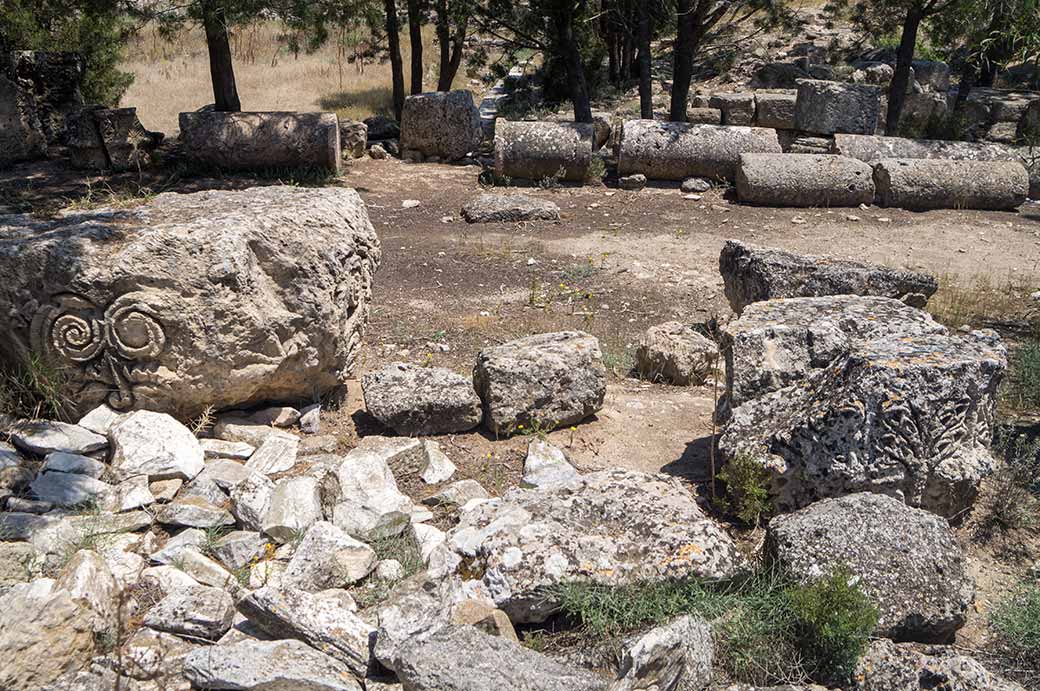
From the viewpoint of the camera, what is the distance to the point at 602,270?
971cm

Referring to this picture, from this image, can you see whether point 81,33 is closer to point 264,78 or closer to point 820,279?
point 264,78

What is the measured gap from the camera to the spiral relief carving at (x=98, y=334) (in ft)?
15.8

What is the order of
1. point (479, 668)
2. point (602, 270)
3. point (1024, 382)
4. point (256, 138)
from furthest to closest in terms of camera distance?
point (256, 138) < point (602, 270) < point (1024, 382) < point (479, 668)

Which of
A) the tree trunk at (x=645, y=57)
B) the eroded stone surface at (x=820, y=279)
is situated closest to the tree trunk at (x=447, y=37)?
the tree trunk at (x=645, y=57)

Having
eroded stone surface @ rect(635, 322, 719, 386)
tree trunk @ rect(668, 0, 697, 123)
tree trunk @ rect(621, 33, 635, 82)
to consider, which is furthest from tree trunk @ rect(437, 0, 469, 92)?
eroded stone surface @ rect(635, 322, 719, 386)

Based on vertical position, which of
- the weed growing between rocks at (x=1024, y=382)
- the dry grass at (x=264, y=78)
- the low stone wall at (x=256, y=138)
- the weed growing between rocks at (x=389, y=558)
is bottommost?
the weed growing between rocks at (x=1024, y=382)

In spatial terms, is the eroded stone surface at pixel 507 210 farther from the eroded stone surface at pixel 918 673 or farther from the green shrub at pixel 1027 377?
the eroded stone surface at pixel 918 673

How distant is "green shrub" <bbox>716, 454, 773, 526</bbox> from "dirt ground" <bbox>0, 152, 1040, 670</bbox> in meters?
0.12

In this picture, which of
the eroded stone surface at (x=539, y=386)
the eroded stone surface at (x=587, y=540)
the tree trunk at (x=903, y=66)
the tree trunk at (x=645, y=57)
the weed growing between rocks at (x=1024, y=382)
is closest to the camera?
the eroded stone surface at (x=587, y=540)

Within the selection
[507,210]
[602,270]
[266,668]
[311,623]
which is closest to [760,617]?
[311,623]

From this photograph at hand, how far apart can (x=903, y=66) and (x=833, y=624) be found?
14493 mm

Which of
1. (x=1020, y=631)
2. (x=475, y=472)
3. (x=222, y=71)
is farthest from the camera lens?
(x=222, y=71)

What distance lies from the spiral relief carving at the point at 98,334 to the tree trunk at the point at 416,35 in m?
11.9

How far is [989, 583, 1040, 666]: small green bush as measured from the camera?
11.8 feet
